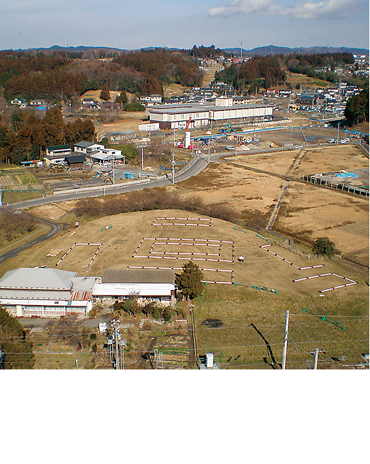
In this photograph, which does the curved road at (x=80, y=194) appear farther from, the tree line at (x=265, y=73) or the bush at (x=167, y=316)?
the tree line at (x=265, y=73)

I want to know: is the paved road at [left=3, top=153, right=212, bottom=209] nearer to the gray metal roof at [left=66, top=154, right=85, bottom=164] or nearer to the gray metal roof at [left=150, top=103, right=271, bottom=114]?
the gray metal roof at [left=66, top=154, right=85, bottom=164]

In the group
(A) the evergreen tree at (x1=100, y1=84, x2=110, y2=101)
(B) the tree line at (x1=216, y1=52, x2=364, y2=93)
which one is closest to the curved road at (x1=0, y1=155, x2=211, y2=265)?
(A) the evergreen tree at (x1=100, y1=84, x2=110, y2=101)

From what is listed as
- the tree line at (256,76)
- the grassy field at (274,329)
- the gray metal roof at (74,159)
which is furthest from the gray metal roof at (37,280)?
the tree line at (256,76)

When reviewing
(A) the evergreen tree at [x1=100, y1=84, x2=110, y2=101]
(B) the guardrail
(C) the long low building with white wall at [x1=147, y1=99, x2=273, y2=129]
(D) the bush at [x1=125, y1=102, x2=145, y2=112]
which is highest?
(A) the evergreen tree at [x1=100, y1=84, x2=110, y2=101]

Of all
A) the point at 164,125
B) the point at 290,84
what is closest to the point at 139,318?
the point at 164,125

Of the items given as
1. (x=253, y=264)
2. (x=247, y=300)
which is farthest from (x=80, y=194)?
(x=247, y=300)

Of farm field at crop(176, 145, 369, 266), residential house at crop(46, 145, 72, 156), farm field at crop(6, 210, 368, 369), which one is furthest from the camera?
residential house at crop(46, 145, 72, 156)
